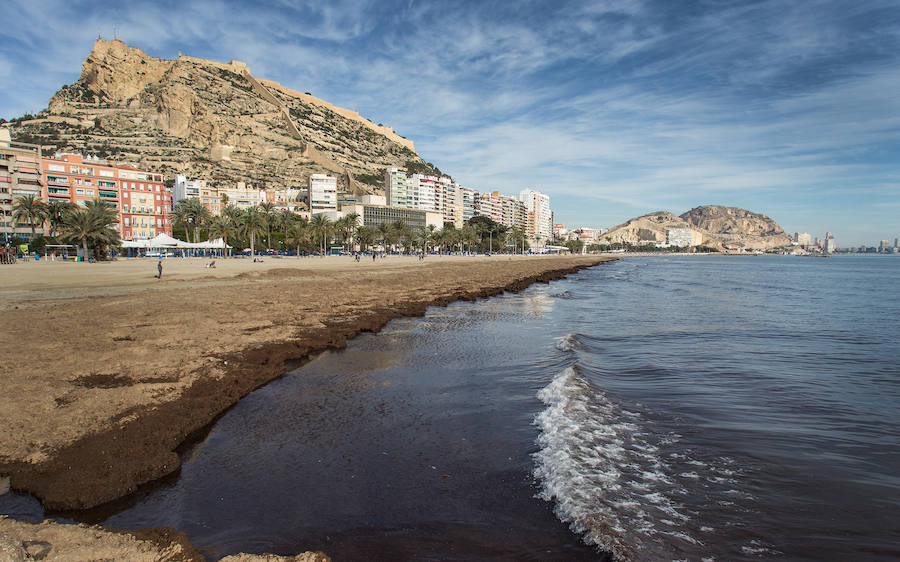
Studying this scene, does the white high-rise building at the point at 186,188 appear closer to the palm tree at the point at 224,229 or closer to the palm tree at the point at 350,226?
the palm tree at the point at 350,226

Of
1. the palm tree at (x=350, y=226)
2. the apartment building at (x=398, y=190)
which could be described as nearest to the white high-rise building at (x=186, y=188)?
the palm tree at (x=350, y=226)

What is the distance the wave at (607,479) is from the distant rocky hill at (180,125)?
160 meters

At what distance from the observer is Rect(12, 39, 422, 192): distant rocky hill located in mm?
144250

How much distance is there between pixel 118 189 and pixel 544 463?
387 feet

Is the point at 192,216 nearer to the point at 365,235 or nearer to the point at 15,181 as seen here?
the point at 15,181

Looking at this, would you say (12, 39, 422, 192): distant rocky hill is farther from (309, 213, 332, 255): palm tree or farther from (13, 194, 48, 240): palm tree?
(13, 194, 48, 240): palm tree

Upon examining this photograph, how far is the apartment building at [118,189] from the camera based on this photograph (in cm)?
8738

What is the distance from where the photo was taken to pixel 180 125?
160m

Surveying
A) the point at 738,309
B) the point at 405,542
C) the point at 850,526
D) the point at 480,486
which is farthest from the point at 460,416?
the point at 738,309

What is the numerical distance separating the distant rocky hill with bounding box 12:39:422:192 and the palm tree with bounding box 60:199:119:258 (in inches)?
3606

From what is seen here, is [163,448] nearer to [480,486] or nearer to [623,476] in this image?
[480,486]

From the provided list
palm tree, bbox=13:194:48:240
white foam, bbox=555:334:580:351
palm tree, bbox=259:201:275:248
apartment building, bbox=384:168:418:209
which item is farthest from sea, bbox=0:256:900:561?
apartment building, bbox=384:168:418:209

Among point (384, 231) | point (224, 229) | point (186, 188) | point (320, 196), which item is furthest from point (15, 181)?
point (320, 196)

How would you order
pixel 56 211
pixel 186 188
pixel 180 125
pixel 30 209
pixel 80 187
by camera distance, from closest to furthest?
pixel 30 209 → pixel 56 211 → pixel 80 187 → pixel 186 188 → pixel 180 125
